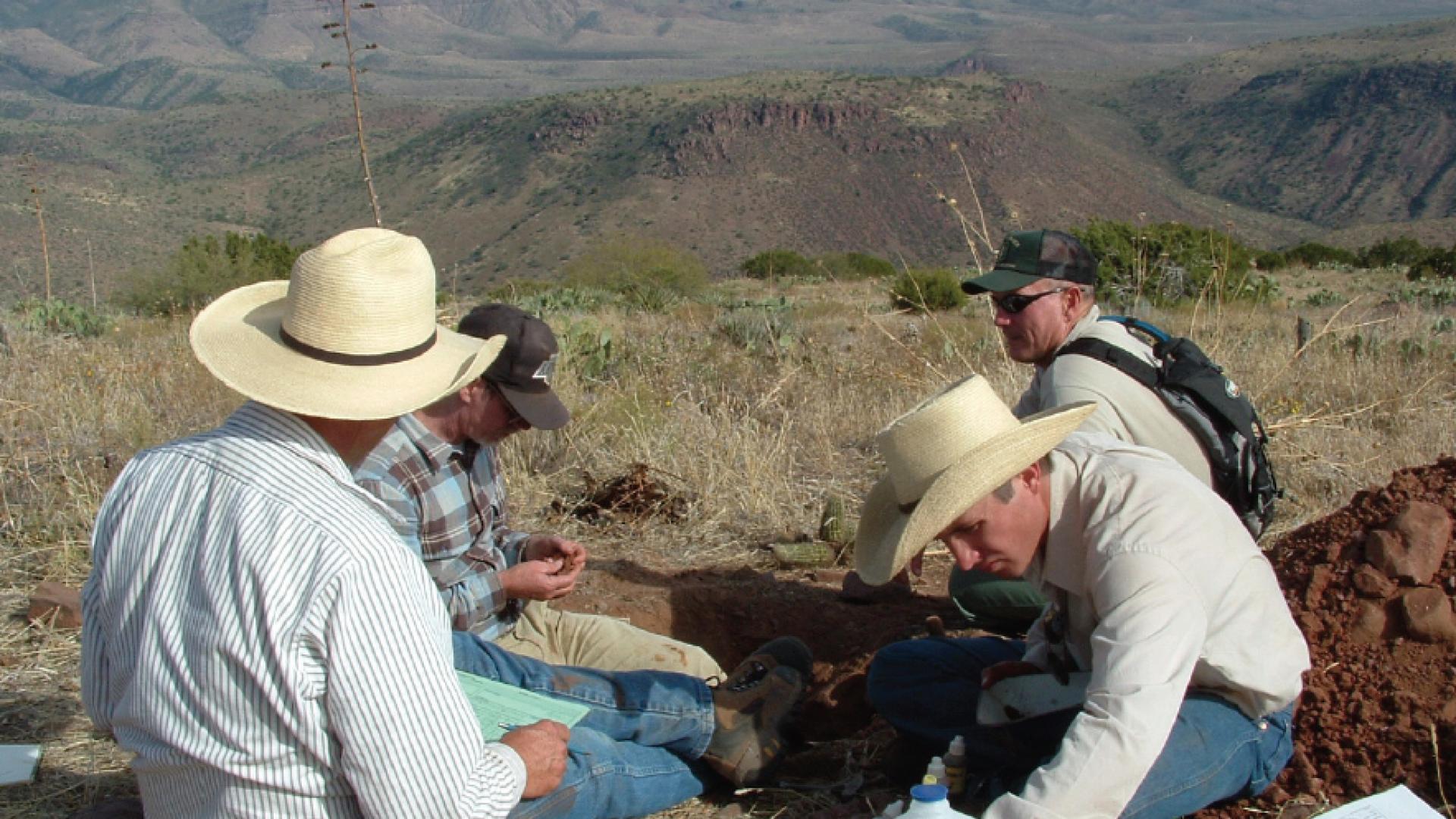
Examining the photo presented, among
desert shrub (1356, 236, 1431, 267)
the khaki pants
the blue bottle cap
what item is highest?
the blue bottle cap

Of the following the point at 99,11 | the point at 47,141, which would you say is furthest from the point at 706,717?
the point at 99,11

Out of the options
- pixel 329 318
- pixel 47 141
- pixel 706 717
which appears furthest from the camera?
pixel 47 141

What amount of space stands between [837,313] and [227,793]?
11.6 meters

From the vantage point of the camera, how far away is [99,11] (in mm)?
174375

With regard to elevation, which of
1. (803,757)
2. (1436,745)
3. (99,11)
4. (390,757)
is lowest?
(99,11)

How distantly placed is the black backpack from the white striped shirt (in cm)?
212

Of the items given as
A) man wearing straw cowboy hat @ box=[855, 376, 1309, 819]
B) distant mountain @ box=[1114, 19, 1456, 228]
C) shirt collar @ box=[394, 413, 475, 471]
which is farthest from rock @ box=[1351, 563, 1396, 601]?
distant mountain @ box=[1114, 19, 1456, 228]

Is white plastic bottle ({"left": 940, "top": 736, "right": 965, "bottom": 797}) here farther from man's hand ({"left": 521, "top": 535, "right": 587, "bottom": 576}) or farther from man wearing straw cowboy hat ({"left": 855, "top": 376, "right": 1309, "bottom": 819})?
man's hand ({"left": 521, "top": 535, "right": 587, "bottom": 576})

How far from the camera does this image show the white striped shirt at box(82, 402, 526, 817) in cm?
183

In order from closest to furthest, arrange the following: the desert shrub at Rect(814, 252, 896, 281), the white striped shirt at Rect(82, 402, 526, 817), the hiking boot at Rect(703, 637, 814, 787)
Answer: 1. the white striped shirt at Rect(82, 402, 526, 817)
2. the hiking boot at Rect(703, 637, 814, 787)
3. the desert shrub at Rect(814, 252, 896, 281)

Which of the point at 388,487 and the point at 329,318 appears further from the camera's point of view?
the point at 388,487

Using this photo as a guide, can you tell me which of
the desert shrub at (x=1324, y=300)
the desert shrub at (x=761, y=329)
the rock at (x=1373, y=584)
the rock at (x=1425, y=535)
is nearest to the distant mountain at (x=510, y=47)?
the desert shrub at (x=1324, y=300)

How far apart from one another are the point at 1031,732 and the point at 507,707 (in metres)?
1.12

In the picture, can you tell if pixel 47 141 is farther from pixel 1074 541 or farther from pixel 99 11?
pixel 99 11
